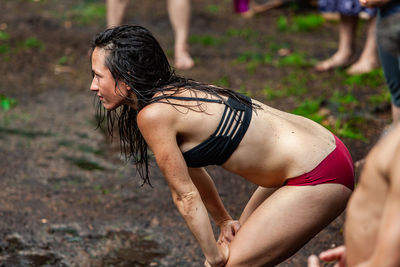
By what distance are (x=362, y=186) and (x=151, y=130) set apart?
3.25ft

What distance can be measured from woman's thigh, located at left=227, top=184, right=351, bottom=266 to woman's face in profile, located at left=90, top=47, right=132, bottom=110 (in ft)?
2.62

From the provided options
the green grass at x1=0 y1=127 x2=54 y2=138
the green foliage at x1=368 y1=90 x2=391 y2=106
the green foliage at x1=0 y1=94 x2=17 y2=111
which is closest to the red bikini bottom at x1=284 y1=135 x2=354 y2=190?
the green foliage at x1=368 y1=90 x2=391 y2=106

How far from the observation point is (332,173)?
2480 millimetres

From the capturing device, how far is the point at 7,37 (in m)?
7.30

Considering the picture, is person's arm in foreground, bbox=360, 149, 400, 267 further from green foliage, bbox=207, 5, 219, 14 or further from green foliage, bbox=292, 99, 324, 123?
green foliage, bbox=207, 5, 219, 14

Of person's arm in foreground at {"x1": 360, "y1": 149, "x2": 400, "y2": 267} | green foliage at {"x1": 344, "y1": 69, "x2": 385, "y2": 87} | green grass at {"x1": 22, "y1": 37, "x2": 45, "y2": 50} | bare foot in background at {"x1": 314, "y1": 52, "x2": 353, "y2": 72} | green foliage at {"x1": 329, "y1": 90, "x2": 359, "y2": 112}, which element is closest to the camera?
person's arm in foreground at {"x1": 360, "y1": 149, "x2": 400, "y2": 267}

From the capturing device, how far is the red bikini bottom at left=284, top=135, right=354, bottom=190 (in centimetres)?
246

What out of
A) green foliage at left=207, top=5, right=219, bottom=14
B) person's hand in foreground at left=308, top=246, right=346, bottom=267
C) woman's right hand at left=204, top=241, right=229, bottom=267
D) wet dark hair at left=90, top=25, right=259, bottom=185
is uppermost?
wet dark hair at left=90, top=25, right=259, bottom=185

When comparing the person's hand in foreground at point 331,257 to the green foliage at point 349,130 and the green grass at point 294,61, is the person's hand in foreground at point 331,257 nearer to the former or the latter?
the green foliage at point 349,130

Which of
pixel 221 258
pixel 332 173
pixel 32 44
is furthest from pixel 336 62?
pixel 221 258

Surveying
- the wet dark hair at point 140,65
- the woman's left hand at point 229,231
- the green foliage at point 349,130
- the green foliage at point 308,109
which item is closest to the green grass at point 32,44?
the green foliage at point 308,109

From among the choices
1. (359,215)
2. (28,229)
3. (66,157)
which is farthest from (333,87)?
(359,215)

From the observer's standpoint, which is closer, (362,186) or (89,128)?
(362,186)

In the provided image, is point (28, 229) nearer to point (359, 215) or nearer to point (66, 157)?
point (66, 157)
